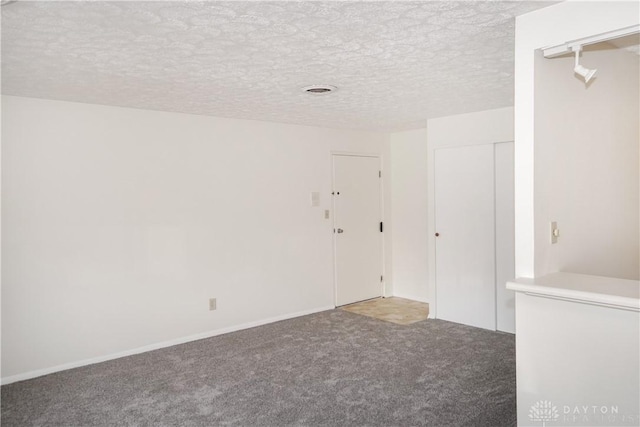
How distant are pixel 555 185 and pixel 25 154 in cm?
365

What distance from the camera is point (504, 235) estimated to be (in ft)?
15.4

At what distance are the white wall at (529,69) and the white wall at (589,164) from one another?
0.04m

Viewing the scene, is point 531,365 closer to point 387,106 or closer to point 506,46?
point 506,46

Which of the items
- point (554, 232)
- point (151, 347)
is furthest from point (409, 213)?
point (554, 232)

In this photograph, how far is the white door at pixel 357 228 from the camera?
582 centimetres

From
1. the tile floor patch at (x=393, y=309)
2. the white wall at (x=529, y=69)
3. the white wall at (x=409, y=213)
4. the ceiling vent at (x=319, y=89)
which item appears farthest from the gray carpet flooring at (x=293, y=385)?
the ceiling vent at (x=319, y=89)

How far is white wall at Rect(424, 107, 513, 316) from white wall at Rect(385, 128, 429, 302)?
71cm

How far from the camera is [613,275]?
2.96 m

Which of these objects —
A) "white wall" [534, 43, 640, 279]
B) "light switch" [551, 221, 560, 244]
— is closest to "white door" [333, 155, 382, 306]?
"white wall" [534, 43, 640, 279]

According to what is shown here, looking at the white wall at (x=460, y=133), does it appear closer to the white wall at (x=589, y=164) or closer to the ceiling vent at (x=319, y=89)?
the white wall at (x=589, y=164)

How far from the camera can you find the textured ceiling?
2.12 meters

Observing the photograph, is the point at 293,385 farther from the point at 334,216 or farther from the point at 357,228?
the point at 357,228

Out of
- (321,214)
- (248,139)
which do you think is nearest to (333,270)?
(321,214)

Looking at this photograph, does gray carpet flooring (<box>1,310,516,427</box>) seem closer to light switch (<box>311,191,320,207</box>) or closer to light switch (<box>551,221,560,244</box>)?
light switch (<box>551,221,560,244</box>)
